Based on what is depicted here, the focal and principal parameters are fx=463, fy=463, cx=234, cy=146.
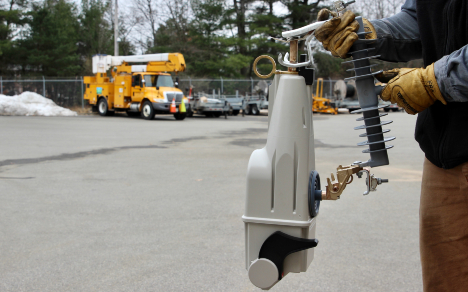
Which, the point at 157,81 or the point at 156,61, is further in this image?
the point at 156,61

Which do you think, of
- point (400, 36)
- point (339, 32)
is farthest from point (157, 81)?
point (339, 32)

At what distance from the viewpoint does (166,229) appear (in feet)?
14.4

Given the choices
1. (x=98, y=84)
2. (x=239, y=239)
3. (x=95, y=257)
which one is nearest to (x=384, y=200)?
(x=239, y=239)

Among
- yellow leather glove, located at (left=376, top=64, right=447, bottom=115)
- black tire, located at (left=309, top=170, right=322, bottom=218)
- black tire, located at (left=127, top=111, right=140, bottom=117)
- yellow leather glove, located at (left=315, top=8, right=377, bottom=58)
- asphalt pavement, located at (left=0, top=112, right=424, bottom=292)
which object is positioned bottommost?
asphalt pavement, located at (left=0, top=112, right=424, bottom=292)

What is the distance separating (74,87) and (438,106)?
32625mm

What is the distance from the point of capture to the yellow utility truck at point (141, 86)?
22781 millimetres

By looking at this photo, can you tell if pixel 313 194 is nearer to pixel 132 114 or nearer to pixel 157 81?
pixel 157 81

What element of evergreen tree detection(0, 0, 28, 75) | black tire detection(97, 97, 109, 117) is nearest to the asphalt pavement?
black tire detection(97, 97, 109, 117)

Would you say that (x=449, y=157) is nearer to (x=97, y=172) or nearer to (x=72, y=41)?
(x=97, y=172)

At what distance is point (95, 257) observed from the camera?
12.0ft

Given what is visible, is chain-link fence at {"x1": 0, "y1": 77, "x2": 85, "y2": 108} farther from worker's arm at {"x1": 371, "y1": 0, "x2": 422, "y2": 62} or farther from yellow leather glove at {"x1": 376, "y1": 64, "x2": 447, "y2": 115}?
yellow leather glove at {"x1": 376, "y1": 64, "x2": 447, "y2": 115}

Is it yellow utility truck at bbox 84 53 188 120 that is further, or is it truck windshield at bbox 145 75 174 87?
truck windshield at bbox 145 75 174 87

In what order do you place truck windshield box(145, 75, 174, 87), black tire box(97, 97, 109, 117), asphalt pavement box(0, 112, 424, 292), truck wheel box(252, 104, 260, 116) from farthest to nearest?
truck wheel box(252, 104, 260, 116)
black tire box(97, 97, 109, 117)
truck windshield box(145, 75, 174, 87)
asphalt pavement box(0, 112, 424, 292)

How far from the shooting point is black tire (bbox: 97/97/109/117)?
25953 mm
